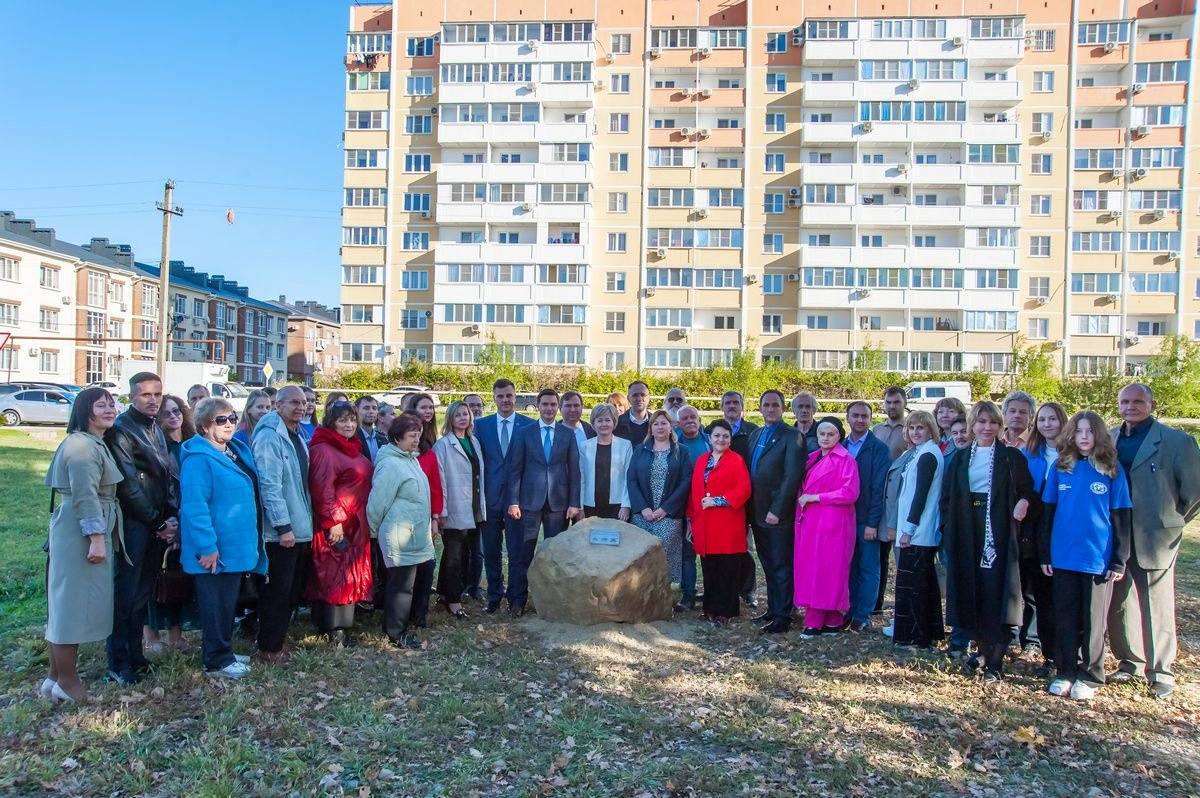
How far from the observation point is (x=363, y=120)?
4750 cm

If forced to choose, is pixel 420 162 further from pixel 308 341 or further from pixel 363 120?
pixel 308 341

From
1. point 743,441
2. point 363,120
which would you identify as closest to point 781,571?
point 743,441

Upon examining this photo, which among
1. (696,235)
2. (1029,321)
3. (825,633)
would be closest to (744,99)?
(696,235)

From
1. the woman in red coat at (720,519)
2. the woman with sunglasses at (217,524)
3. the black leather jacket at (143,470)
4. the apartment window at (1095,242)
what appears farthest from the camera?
the apartment window at (1095,242)

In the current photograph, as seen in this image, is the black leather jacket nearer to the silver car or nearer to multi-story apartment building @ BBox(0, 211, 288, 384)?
the silver car

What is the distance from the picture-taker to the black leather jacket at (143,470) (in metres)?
5.25

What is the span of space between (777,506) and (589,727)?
2.99m

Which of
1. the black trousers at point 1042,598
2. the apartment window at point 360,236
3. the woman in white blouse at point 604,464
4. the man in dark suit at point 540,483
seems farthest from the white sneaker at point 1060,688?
the apartment window at point 360,236

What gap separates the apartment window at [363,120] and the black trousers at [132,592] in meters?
46.7

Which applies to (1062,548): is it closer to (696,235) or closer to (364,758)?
(364,758)

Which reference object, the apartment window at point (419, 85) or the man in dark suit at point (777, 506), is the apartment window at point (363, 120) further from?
the man in dark suit at point (777, 506)

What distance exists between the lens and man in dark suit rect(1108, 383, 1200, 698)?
18.2ft

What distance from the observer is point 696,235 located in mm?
45375

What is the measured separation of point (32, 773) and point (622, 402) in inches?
271
